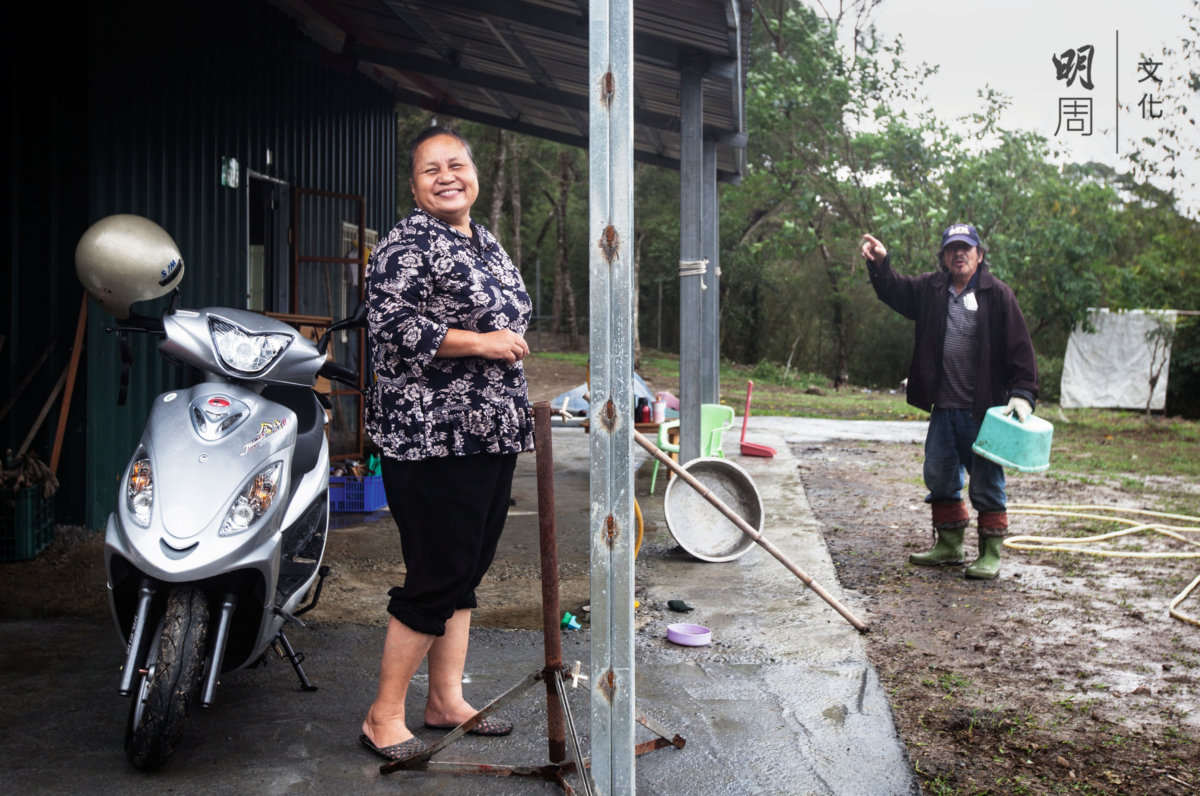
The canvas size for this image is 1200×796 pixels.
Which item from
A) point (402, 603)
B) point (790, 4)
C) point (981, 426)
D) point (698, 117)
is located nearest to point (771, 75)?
point (790, 4)

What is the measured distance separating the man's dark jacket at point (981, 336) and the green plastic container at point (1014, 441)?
171mm

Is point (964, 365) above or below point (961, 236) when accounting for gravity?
below

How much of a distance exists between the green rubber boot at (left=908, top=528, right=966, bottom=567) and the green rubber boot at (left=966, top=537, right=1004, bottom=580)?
187 mm

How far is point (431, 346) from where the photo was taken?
2.70 metres

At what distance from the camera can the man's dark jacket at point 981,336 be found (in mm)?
5199

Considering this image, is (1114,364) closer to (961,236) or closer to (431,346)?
(961,236)

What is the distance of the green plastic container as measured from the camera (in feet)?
16.0

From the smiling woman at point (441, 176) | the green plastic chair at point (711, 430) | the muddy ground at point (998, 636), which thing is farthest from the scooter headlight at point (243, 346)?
the green plastic chair at point (711, 430)

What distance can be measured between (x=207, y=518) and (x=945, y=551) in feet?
13.6

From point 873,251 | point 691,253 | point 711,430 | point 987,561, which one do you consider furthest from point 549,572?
point 711,430

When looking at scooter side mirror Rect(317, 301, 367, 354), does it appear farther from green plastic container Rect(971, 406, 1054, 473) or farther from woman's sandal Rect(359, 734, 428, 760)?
green plastic container Rect(971, 406, 1054, 473)

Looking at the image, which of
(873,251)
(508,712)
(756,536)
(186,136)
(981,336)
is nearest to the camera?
(508,712)

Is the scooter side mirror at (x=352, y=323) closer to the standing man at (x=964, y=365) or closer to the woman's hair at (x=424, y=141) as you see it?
the woman's hair at (x=424, y=141)

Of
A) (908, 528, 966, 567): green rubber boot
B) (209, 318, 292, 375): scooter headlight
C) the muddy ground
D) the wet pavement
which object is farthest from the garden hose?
(209, 318, 292, 375): scooter headlight
